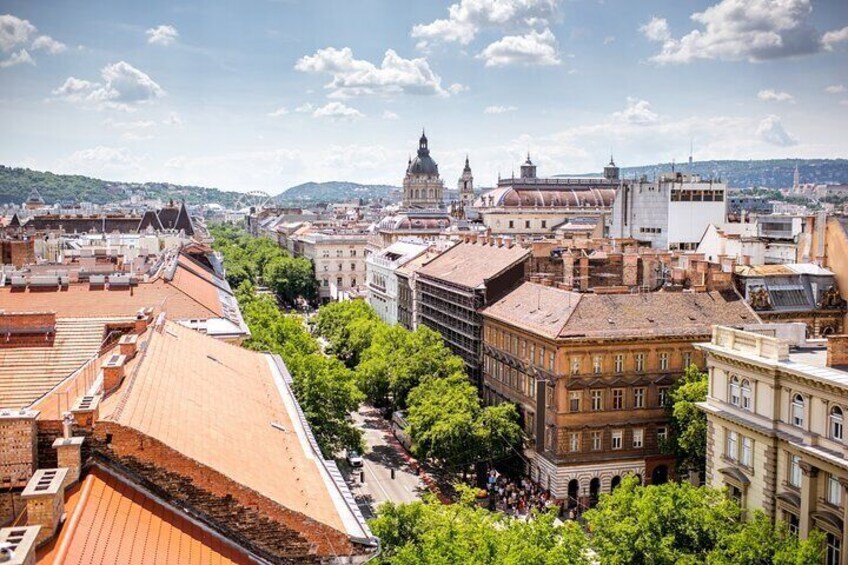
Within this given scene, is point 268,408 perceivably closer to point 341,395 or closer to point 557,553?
point 557,553

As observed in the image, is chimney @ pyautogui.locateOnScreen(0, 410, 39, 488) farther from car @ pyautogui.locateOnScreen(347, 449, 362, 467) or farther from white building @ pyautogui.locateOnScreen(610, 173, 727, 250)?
white building @ pyautogui.locateOnScreen(610, 173, 727, 250)

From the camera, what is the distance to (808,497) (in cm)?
4081

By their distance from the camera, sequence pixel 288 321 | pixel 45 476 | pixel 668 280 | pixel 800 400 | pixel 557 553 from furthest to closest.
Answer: pixel 288 321 < pixel 668 280 < pixel 800 400 < pixel 557 553 < pixel 45 476

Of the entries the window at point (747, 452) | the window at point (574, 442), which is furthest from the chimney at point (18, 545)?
the window at point (574, 442)

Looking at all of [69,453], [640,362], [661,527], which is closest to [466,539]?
[661,527]

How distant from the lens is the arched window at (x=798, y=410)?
139 feet

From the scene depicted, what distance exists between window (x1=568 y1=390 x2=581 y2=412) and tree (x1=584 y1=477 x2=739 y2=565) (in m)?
22.7

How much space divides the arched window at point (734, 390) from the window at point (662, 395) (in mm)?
17461

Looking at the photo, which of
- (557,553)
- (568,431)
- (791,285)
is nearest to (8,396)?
(557,553)

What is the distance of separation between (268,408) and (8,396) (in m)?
9.79

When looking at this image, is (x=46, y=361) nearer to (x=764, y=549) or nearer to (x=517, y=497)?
(x=764, y=549)

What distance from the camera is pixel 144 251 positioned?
10888 cm

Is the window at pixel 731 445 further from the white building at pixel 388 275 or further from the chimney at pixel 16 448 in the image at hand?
the white building at pixel 388 275

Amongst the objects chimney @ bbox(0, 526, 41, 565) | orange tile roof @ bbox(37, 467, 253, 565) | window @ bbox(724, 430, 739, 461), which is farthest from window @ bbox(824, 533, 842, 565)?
chimney @ bbox(0, 526, 41, 565)
